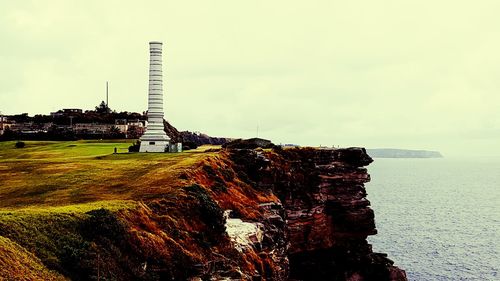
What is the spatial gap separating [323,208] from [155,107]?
22.1 metres

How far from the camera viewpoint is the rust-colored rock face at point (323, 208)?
52812 mm

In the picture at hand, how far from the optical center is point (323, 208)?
187 ft

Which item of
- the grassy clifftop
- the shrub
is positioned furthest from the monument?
the shrub

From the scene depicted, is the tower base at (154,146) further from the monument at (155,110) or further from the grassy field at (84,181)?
the grassy field at (84,181)

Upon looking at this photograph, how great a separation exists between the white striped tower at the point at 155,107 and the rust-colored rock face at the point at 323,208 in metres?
13.1

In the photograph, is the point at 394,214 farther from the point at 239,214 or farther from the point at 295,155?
the point at 239,214

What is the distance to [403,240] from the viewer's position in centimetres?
8488

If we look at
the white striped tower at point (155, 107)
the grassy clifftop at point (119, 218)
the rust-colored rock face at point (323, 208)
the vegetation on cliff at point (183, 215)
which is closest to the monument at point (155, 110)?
the white striped tower at point (155, 107)

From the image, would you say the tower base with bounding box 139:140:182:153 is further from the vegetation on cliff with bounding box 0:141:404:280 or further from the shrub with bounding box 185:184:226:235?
the shrub with bounding box 185:184:226:235

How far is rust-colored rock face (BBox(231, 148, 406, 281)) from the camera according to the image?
173 ft

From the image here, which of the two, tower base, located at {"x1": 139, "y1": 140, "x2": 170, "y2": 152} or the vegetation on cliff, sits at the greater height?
tower base, located at {"x1": 139, "y1": 140, "x2": 170, "y2": 152}

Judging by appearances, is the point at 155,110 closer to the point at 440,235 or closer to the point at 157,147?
the point at 157,147

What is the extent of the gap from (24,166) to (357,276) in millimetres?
34807

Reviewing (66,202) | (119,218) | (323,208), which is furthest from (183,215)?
(323,208)
